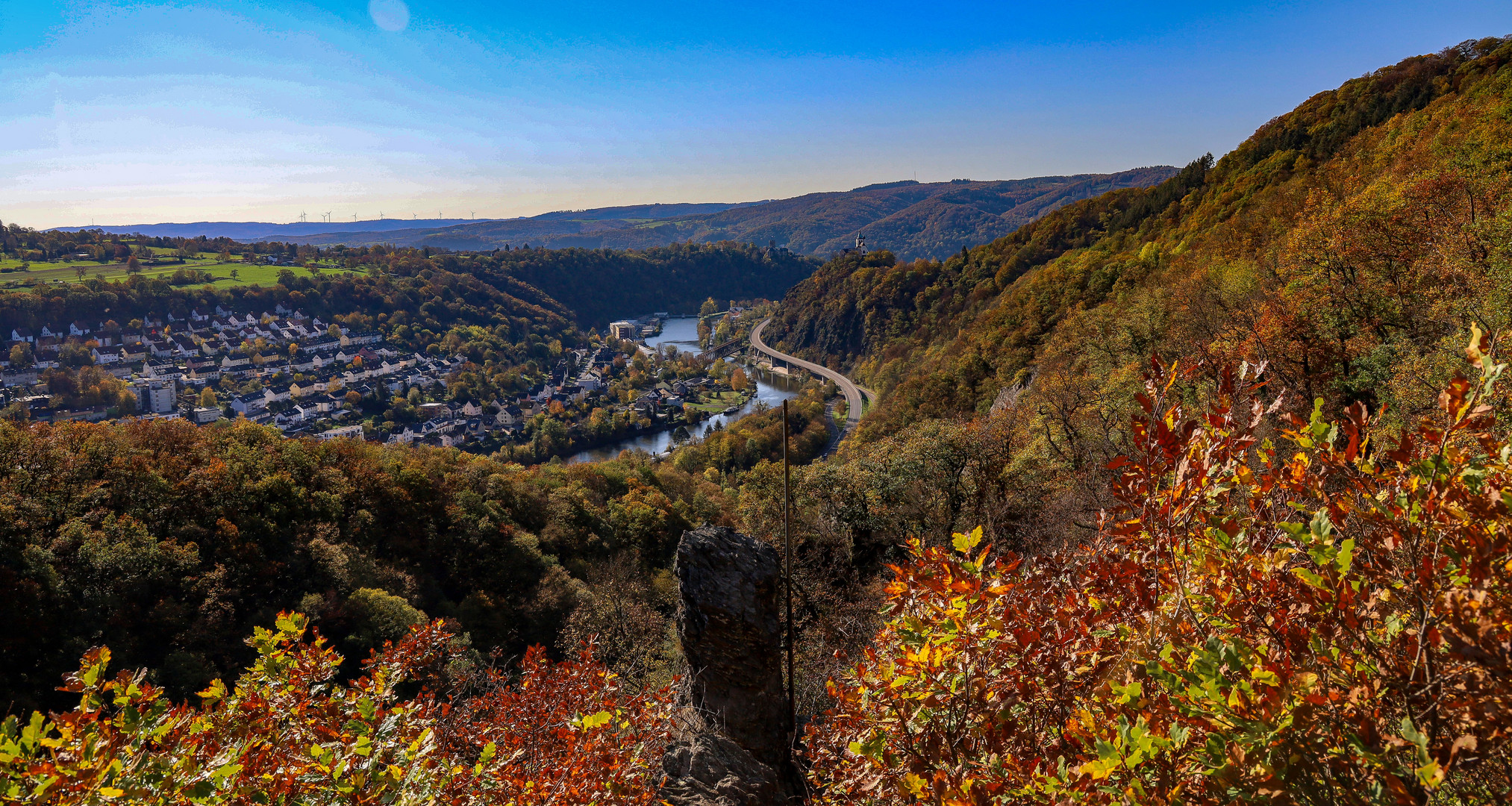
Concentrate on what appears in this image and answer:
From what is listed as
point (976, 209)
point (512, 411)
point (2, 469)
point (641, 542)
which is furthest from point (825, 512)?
point (976, 209)

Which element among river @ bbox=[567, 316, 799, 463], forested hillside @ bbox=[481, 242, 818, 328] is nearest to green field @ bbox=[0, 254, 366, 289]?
forested hillside @ bbox=[481, 242, 818, 328]

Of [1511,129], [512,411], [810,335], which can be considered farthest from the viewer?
[810,335]

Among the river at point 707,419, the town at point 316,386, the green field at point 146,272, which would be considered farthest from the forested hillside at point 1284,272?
the green field at point 146,272

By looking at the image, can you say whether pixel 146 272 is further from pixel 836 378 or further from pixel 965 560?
pixel 965 560

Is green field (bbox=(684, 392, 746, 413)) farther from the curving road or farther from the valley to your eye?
the valley

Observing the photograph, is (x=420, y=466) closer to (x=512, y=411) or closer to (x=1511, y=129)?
(x=1511, y=129)
